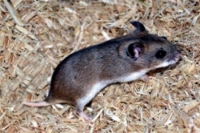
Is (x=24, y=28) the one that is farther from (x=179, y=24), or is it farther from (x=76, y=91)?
(x=179, y=24)

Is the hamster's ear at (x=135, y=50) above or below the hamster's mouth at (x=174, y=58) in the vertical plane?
above

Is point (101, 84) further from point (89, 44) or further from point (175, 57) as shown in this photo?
point (175, 57)

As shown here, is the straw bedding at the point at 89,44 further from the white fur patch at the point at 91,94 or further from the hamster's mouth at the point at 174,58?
the hamster's mouth at the point at 174,58

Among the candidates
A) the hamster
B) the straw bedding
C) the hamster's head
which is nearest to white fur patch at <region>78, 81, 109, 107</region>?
the hamster

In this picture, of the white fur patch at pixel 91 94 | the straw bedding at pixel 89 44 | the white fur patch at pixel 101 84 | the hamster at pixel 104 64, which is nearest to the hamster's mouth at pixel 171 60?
the hamster at pixel 104 64

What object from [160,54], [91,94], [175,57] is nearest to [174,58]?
[175,57]

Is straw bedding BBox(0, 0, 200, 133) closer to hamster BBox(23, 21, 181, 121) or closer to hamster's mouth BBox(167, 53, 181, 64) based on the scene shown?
hamster BBox(23, 21, 181, 121)

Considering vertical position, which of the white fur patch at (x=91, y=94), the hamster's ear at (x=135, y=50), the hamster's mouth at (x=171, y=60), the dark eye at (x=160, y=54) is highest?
the hamster's ear at (x=135, y=50)

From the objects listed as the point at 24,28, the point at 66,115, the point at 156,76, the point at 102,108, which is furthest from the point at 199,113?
the point at 24,28
